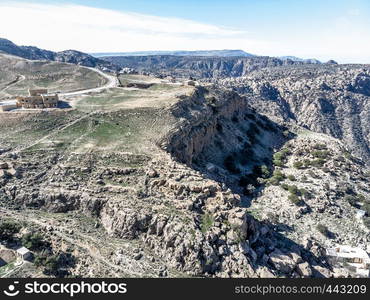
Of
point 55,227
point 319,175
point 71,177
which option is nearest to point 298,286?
point 55,227

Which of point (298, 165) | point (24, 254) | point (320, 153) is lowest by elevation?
point (298, 165)

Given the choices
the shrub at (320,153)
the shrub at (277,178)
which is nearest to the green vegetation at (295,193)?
the shrub at (277,178)

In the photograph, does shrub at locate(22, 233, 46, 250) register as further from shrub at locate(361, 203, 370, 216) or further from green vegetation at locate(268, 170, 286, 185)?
shrub at locate(361, 203, 370, 216)

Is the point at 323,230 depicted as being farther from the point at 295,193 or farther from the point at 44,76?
the point at 44,76

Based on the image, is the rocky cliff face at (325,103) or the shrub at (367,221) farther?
the rocky cliff face at (325,103)

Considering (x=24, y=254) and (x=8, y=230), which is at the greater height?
(x=8, y=230)

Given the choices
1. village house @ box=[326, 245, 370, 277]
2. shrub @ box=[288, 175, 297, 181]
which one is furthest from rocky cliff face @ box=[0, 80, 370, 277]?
village house @ box=[326, 245, 370, 277]

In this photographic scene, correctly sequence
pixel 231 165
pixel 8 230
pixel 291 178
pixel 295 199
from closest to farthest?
pixel 8 230 < pixel 295 199 < pixel 291 178 < pixel 231 165

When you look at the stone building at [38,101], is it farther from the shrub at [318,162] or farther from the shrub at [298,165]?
the shrub at [318,162]

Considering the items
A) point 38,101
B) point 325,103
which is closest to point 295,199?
point 38,101
